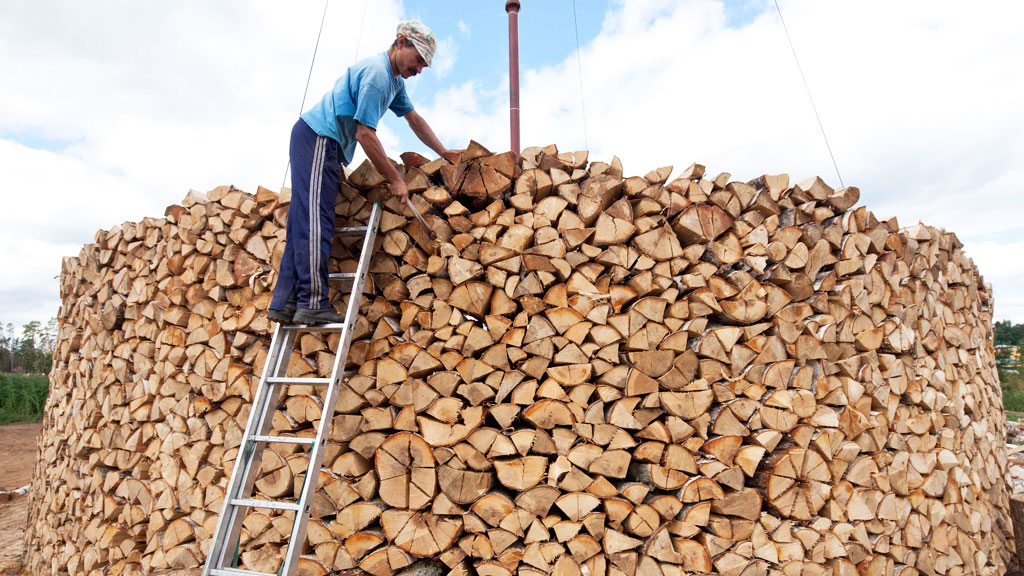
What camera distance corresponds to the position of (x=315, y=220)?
2.33 meters

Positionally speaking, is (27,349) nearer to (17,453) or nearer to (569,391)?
(17,453)

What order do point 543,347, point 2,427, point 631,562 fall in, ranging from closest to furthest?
point 631,562 < point 543,347 < point 2,427

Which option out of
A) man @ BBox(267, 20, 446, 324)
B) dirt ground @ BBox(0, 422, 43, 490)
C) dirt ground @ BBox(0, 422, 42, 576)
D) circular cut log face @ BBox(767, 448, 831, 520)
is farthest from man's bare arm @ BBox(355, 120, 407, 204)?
dirt ground @ BBox(0, 422, 43, 490)

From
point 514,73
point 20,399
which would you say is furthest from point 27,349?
point 514,73

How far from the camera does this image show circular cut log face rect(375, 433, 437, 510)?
2.33 metres

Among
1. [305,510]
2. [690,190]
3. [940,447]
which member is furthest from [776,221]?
[305,510]

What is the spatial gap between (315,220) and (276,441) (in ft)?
3.04

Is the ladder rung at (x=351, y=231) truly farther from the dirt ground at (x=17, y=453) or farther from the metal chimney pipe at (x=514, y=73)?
the dirt ground at (x=17, y=453)

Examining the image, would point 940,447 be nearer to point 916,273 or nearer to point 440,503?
point 916,273

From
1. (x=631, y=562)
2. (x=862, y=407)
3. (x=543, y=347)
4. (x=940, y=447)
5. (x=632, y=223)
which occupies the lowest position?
(x=631, y=562)

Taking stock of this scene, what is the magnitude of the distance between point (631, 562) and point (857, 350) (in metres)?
1.62

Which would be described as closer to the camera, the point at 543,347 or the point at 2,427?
the point at 543,347

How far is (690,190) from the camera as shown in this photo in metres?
2.63

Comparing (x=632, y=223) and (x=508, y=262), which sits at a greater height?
(x=632, y=223)
